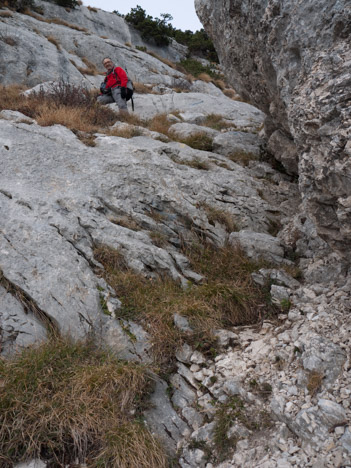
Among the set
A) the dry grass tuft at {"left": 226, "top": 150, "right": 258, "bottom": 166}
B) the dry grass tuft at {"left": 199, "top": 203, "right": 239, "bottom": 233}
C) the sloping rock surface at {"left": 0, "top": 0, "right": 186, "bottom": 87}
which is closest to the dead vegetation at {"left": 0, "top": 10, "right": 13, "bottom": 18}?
the sloping rock surface at {"left": 0, "top": 0, "right": 186, "bottom": 87}

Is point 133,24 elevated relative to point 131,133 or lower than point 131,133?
elevated

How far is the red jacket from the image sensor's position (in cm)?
1213

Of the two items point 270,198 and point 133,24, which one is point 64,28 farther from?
point 270,198

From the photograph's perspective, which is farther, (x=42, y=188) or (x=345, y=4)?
(x=42, y=188)

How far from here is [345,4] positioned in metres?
4.04

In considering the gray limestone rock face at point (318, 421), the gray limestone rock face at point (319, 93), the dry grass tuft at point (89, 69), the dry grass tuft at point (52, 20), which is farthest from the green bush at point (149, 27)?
the gray limestone rock face at point (318, 421)

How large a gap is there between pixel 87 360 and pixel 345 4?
17.2ft

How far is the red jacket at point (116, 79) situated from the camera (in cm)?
1213

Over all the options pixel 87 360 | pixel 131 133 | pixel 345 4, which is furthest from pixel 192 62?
pixel 87 360

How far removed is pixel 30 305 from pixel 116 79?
1000 cm

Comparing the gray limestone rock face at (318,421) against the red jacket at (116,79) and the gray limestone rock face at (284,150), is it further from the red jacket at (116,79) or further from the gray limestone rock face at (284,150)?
the red jacket at (116,79)

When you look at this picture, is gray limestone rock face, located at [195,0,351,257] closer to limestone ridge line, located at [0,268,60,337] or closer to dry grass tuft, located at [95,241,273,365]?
dry grass tuft, located at [95,241,273,365]

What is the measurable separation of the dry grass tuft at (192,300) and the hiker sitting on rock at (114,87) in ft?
26.8

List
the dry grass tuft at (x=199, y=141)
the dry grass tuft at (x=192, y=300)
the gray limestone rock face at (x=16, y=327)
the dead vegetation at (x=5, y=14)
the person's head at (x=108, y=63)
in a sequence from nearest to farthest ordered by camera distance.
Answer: the gray limestone rock face at (x=16, y=327), the dry grass tuft at (x=192, y=300), the dry grass tuft at (x=199, y=141), the person's head at (x=108, y=63), the dead vegetation at (x=5, y=14)
